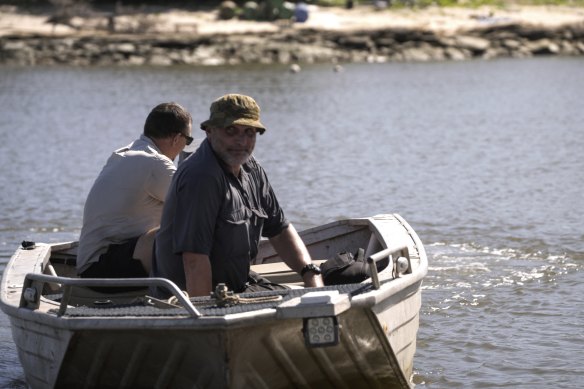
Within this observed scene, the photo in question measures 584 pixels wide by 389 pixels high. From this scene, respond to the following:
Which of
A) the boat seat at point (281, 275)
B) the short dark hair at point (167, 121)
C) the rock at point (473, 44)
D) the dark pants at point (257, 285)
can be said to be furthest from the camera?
the rock at point (473, 44)

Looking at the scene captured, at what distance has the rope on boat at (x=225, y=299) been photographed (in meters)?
5.98

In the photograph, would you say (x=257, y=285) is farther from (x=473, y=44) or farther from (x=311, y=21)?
(x=311, y=21)

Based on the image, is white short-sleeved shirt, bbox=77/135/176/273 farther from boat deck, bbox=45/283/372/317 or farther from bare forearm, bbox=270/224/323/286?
boat deck, bbox=45/283/372/317

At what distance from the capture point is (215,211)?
21.1ft

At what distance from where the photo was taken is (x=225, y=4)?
167ft

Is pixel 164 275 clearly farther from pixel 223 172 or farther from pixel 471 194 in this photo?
pixel 471 194

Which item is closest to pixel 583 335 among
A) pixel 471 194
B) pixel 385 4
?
pixel 471 194

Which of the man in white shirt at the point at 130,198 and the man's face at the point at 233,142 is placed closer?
the man's face at the point at 233,142

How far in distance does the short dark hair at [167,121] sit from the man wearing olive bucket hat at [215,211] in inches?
39.0

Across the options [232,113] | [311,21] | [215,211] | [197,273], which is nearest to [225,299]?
[197,273]

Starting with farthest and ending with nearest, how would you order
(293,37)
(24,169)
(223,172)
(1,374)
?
(293,37)
(24,169)
(1,374)
(223,172)

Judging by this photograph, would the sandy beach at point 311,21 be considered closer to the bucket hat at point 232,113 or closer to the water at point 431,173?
the water at point 431,173

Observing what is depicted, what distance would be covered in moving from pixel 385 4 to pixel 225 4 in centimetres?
649

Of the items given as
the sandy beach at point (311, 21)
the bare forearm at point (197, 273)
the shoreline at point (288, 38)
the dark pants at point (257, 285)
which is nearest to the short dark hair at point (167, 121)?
the dark pants at point (257, 285)
